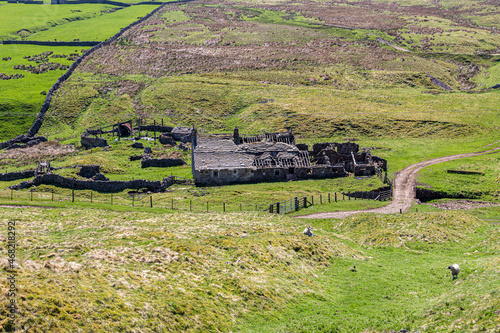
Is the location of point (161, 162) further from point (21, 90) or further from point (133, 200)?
point (21, 90)

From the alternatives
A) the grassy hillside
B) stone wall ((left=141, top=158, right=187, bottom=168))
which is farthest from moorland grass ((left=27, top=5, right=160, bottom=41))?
stone wall ((left=141, top=158, right=187, bottom=168))

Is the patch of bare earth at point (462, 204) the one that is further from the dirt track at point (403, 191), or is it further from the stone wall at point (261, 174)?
the stone wall at point (261, 174)

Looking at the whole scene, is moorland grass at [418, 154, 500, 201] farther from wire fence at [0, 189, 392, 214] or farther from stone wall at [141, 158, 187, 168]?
stone wall at [141, 158, 187, 168]

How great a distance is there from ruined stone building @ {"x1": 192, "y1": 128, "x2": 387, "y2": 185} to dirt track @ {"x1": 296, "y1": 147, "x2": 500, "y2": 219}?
14.2 ft

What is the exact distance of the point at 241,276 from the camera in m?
23.3

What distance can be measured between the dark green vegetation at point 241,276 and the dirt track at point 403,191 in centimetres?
796

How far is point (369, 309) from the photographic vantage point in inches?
837

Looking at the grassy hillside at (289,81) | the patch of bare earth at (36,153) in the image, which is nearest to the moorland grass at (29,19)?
the grassy hillside at (289,81)

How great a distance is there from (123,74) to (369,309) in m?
122

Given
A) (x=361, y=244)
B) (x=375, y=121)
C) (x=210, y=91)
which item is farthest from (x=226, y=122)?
(x=361, y=244)

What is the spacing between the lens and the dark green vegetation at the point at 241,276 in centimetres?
1769

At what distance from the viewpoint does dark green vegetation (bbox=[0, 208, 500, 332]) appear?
1769 centimetres

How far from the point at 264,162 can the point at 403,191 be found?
19483 mm

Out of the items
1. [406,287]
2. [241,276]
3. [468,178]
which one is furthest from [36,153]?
[406,287]
